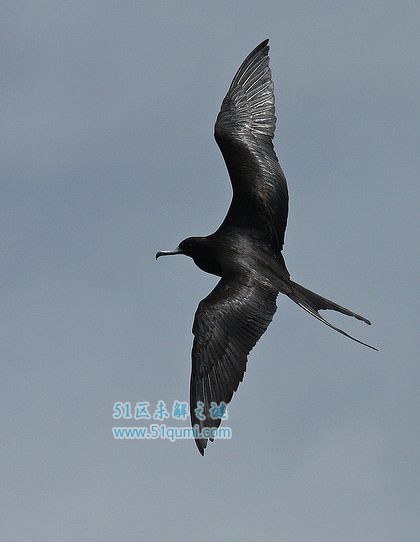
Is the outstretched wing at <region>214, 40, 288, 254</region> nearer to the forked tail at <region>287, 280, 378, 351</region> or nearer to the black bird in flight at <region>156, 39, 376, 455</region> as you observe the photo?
the black bird in flight at <region>156, 39, 376, 455</region>

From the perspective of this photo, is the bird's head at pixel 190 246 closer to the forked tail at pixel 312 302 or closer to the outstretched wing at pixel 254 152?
the outstretched wing at pixel 254 152

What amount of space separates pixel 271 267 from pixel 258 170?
162cm

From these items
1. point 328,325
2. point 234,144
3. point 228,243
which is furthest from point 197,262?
point 328,325

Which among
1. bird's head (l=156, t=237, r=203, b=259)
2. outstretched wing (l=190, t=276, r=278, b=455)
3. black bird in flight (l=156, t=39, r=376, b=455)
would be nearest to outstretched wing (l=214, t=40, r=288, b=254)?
black bird in flight (l=156, t=39, r=376, b=455)

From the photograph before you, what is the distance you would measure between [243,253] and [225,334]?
4.98 ft

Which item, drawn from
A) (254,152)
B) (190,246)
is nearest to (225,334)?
(190,246)

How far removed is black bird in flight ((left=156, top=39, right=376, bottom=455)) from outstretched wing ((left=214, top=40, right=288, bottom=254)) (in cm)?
1

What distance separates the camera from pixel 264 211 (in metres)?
15.6

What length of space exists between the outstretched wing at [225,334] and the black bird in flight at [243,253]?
10mm

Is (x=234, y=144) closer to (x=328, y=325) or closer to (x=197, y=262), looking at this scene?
(x=197, y=262)

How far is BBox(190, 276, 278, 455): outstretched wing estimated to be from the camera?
13.4 meters

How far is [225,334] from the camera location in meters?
13.7

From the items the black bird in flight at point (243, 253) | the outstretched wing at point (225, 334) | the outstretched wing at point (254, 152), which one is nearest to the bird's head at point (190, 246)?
the black bird in flight at point (243, 253)

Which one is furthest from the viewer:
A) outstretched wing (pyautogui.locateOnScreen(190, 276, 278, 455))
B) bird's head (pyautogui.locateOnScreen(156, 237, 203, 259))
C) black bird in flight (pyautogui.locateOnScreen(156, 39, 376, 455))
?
bird's head (pyautogui.locateOnScreen(156, 237, 203, 259))
